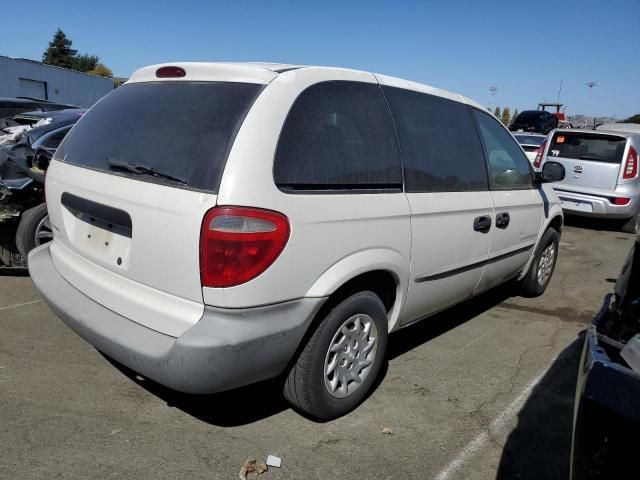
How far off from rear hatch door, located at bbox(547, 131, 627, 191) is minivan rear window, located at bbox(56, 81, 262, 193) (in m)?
8.05

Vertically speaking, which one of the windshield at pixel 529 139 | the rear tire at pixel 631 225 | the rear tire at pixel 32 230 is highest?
the windshield at pixel 529 139

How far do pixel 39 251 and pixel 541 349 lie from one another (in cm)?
369

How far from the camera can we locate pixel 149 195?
7.97 feet

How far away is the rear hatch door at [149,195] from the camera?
2.32m

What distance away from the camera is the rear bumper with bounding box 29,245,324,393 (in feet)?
7.39

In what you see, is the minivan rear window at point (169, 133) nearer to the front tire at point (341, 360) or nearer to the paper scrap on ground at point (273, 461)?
the front tire at point (341, 360)

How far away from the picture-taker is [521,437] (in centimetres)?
291

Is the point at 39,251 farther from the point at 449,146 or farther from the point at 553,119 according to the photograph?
the point at 553,119

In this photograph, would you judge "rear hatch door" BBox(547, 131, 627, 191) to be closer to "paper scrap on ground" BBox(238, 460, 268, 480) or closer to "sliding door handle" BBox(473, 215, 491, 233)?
"sliding door handle" BBox(473, 215, 491, 233)

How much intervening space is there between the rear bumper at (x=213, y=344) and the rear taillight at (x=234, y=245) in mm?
150

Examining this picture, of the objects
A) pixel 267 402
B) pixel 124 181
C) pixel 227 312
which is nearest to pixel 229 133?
pixel 124 181

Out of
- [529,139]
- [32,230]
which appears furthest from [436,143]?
[529,139]

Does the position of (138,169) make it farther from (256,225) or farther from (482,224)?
(482,224)

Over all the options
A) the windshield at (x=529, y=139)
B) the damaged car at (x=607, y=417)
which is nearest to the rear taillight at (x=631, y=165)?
the windshield at (x=529, y=139)
